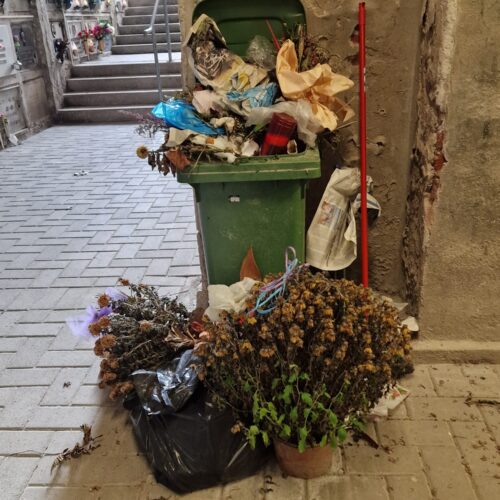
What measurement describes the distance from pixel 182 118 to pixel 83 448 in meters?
1.61

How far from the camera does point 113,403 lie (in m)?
2.76

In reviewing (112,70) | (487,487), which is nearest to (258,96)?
(487,487)

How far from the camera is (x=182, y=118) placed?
2494 mm

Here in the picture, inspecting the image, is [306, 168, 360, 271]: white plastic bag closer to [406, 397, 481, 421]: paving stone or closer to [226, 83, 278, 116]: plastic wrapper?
[226, 83, 278, 116]: plastic wrapper

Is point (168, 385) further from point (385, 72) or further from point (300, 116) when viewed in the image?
point (385, 72)

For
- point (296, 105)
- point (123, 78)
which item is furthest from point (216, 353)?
point (123, 78)

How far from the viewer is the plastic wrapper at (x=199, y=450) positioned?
2178mm

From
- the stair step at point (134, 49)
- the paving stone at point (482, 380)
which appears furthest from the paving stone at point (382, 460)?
the stair step at point (134, 49)

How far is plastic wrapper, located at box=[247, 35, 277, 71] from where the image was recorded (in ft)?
9.04

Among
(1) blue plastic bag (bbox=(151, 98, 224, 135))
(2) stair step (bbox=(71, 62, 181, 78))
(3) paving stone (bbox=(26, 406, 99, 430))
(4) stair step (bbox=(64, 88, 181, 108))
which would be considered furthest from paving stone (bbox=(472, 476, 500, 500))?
(2) stair step (bbox=(71, 62, 181, 78))

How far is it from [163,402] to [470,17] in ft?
7.03

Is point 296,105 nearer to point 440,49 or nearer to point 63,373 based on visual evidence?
point 440,49

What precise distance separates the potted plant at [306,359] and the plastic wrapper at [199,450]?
0.32 feet

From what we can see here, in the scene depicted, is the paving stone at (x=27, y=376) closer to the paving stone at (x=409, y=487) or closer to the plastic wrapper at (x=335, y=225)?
the plastic wrapper at (x=335, y=225)
